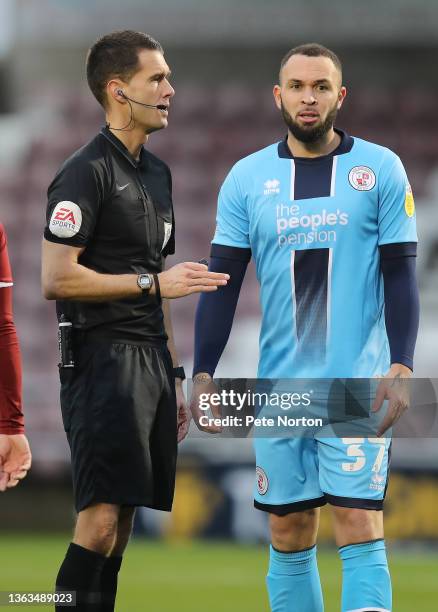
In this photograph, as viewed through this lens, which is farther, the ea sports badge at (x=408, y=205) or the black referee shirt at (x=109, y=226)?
the ea sports badge at (x=408, y=205)

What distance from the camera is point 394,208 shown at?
4.82 metres

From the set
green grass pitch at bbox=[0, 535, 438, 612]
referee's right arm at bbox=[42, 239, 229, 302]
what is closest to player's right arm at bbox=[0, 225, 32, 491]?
referee's right arm at bbox=[42, 239, 229, 302]

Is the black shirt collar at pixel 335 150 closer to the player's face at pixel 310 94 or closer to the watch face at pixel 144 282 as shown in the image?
the player's face at pixel 310 94

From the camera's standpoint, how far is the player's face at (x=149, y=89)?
15.4 feet

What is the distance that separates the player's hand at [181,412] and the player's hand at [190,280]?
52 cm

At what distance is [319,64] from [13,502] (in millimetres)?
7489

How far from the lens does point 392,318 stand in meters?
4.78

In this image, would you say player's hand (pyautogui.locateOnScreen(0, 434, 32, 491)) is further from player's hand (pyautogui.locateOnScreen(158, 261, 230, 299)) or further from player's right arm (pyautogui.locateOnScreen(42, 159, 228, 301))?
player's hand (pyautogui.locateOnScreen(158, 261, 230, 299))

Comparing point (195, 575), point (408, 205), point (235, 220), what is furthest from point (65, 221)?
point (195, 575)

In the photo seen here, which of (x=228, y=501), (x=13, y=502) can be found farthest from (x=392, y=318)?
(x=13, y=502)

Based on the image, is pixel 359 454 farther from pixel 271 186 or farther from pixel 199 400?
pixel 271 186

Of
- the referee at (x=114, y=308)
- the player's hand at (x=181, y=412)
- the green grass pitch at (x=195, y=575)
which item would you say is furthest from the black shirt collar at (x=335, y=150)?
the green grass pitch at (x=195, y=575)

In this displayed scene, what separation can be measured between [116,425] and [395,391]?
0.96 metres

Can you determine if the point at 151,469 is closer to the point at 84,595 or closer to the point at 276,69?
the point at 84,595
